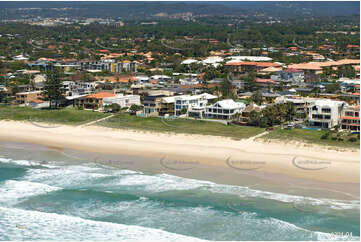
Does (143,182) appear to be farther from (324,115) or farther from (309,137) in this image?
(324,115)

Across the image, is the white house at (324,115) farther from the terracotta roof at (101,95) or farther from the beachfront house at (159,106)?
the terracotta roof at (101,95)

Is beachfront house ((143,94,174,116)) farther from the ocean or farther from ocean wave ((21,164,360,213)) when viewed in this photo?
the ocean

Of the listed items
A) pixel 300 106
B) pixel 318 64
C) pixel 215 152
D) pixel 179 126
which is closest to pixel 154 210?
pixel 215 152

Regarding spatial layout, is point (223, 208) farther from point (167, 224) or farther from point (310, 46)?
point (310, 46)

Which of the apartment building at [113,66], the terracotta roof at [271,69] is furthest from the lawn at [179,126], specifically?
the apartment building at [113,66]

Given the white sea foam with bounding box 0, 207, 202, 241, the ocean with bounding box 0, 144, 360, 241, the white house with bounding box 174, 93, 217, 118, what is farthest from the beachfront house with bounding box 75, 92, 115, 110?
the white sea foam with bounding box 0, 207, 202, 241

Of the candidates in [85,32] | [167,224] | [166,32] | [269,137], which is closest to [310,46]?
[166,32]
